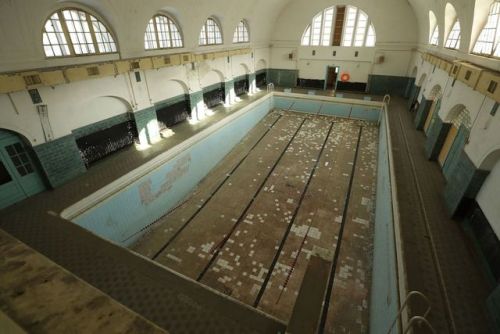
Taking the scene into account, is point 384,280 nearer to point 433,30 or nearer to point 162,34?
point 162,34

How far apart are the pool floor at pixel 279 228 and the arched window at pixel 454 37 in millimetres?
4606

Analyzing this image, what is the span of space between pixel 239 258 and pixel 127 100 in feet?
20.0

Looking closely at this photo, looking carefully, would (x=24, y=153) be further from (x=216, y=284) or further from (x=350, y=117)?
(x=350, y=117)

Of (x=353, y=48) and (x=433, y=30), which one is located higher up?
(x=433, y=30)

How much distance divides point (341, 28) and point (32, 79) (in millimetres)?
16232

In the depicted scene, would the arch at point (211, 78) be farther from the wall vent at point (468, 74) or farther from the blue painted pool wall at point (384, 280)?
the wall vent at point (468, 74)

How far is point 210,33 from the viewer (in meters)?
11.7

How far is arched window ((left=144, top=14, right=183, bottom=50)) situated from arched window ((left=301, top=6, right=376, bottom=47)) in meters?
10.3

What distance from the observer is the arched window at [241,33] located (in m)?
14.0

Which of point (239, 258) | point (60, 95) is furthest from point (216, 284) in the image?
point (60, 95)

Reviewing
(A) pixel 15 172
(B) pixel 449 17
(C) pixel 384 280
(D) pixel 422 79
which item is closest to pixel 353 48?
(D) pixel 422 79

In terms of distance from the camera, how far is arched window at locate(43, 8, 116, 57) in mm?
6055

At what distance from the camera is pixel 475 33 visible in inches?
244

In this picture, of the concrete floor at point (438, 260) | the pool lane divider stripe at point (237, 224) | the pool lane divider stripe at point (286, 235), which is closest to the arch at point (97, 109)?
the pool lane divider stripe at point (237, 224)
